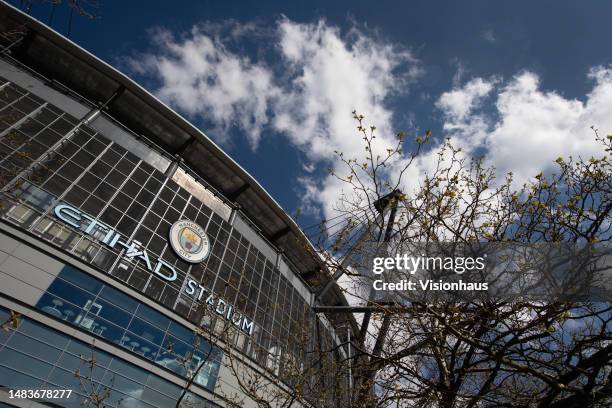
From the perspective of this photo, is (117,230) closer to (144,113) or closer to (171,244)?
(171,244)

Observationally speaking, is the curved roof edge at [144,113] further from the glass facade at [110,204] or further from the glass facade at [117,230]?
the glass facade at [110,204]

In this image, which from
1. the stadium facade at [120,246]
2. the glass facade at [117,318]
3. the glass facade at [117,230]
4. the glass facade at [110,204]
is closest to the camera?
the stadium facade at [120,246]

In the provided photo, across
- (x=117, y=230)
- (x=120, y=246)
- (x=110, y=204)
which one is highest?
(x=110, y=204)

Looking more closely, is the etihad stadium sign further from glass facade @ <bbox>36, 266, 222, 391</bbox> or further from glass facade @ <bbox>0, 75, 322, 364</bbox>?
glass facade @ <bbox>36, 266, 222, 391</bbox>

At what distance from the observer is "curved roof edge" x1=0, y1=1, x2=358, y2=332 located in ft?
69.9

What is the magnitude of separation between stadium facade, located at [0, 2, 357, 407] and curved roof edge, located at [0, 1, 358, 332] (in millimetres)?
84

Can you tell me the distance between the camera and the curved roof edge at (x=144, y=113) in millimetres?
21312

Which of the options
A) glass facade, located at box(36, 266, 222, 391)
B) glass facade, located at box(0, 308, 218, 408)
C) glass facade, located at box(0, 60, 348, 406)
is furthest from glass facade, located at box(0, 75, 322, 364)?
glass facade, located at box(0, 308, 218, 408)

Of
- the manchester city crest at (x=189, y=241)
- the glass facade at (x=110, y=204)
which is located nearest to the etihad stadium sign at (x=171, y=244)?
the manchester city crest at (x=189, y=241)

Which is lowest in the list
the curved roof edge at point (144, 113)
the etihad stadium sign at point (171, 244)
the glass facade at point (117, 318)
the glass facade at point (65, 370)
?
the glass facade at point (65, 370)

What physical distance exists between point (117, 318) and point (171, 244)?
17.5ft

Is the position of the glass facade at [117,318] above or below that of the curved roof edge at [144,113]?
below

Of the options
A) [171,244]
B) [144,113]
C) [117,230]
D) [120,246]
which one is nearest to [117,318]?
[120,246]

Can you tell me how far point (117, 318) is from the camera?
15445mm
